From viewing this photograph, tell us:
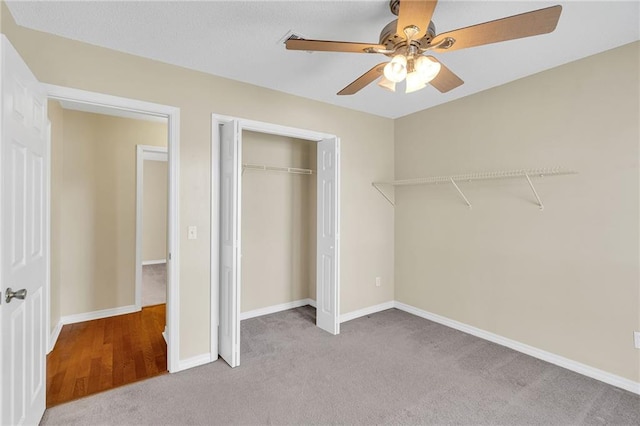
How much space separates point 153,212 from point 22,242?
242 inches

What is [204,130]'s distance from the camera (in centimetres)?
278

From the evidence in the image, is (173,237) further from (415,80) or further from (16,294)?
(415,80)

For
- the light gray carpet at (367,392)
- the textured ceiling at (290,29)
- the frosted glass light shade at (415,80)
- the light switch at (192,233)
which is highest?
the textured ceiling at (290,29)

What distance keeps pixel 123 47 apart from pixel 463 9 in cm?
240

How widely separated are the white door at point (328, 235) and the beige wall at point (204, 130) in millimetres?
311

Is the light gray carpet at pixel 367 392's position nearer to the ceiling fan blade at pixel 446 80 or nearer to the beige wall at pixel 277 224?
the beige wall at pixel 277 224

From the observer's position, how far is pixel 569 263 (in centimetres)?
265

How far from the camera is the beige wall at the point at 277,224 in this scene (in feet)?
12.8

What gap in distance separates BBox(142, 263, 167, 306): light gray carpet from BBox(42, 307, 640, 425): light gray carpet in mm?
2218

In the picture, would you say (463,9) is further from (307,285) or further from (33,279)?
(307,285)

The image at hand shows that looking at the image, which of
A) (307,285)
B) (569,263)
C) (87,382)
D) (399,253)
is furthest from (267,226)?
(569,263)

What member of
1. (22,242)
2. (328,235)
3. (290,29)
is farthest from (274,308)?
(290,29)

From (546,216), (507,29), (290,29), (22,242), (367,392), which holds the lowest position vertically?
(367,392)

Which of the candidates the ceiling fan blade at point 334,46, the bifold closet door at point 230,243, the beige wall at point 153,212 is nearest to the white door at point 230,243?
the bifold closet door at point 230,243
